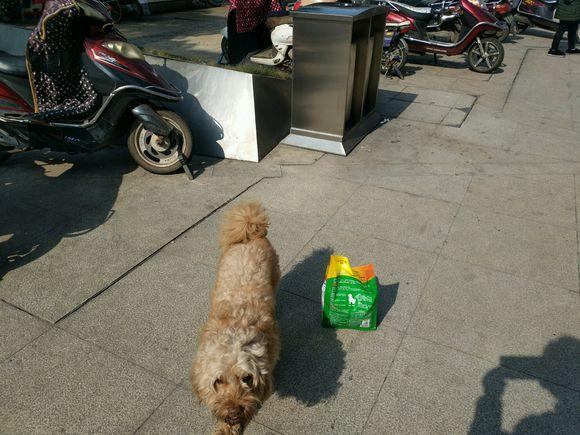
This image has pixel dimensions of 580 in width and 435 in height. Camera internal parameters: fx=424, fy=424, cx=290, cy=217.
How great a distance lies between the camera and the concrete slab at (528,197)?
184 inches

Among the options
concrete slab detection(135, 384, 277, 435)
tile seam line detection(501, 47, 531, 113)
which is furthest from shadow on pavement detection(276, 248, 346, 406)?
tile seam line detection(501, 47, 531, 113)

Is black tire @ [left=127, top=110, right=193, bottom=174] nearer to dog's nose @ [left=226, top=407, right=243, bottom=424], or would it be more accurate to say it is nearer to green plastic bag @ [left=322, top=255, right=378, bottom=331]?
green plastic bag @ [left=322, top=255, right=378, bottom=331]

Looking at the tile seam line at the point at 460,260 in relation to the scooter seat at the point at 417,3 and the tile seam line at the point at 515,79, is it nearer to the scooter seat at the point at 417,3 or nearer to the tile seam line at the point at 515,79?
the tile seam line at the point at 515,79

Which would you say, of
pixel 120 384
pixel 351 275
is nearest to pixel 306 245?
pixel 351 275

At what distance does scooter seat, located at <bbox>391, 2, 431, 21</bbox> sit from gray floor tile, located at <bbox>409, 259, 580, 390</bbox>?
27.5 ft

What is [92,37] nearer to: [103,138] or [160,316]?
[103,138]

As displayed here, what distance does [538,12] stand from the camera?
13422 mm

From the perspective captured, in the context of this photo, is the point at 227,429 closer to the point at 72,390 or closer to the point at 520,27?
the point at 72,390

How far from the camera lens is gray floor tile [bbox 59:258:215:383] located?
2.96 metres

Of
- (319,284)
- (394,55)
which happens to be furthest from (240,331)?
(394,55)

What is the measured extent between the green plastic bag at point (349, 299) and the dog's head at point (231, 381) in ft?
3.49

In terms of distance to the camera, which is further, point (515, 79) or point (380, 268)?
point (515, 79)

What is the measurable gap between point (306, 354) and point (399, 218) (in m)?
2.12

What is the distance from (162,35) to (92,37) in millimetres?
8588
